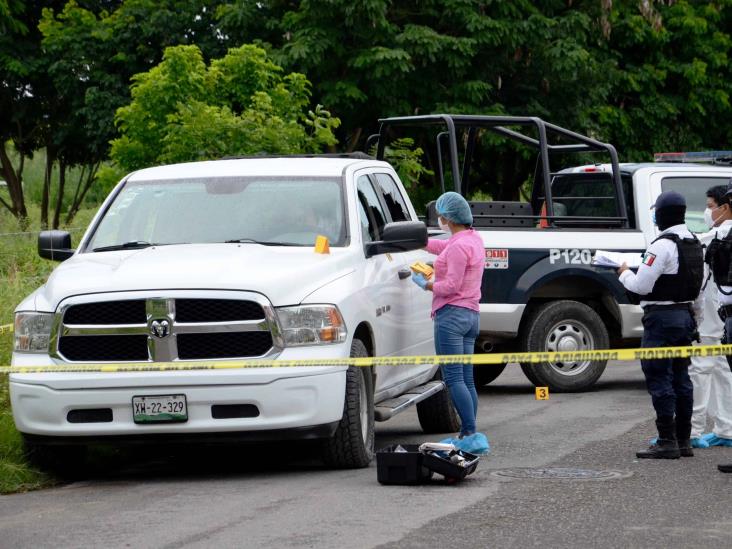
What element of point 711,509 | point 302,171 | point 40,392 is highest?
point 302,171

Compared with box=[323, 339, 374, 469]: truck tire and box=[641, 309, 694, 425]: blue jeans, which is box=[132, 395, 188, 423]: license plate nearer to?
box=[323, 339, 374, 469]: truck tire

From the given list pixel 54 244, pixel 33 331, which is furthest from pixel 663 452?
pixel 54 244

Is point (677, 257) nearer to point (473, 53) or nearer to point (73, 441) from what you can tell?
point (73, 441)

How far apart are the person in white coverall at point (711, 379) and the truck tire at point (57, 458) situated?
13.8 ft

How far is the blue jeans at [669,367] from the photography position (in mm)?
9648

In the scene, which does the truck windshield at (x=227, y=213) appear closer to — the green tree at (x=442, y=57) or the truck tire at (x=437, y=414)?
the truck tire at (x=437, y=414)

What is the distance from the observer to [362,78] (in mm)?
25781

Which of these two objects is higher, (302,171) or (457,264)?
Result: (302,171)

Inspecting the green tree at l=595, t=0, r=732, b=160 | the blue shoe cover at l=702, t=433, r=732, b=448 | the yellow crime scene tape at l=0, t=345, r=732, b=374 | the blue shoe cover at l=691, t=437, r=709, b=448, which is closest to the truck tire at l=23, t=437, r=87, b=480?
the yellow crime scene tape at l=0, t=345, r=732, b=374

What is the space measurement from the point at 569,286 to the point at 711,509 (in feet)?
21.7

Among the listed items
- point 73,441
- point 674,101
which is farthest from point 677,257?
point 674,101

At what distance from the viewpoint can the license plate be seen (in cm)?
865

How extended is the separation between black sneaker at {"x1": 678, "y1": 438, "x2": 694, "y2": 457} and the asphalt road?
0.09 metres

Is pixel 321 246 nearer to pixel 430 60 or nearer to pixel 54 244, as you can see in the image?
pixel 54 244
